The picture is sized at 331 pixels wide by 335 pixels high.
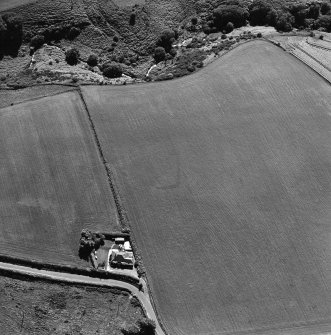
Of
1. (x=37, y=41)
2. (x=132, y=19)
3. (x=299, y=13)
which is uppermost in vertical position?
(x=299, y=13)

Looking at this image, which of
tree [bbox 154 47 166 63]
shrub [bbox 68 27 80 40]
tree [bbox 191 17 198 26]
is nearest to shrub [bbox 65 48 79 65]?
shrub [bbox 68 27 80 40]

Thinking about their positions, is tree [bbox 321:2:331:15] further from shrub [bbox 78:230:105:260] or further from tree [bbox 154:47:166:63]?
shrub [bbox 78:230:105:260]

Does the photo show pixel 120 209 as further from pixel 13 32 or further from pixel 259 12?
pixel 259 12

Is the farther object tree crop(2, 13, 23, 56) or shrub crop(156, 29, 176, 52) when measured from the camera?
shrub crop(156, 29, 176, 52)

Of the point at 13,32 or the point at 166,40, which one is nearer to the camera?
the point at 13,32

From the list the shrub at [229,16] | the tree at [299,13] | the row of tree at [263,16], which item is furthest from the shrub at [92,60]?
the tree at [299,13]

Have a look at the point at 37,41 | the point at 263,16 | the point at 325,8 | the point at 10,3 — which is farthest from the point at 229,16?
the point at 10,3
